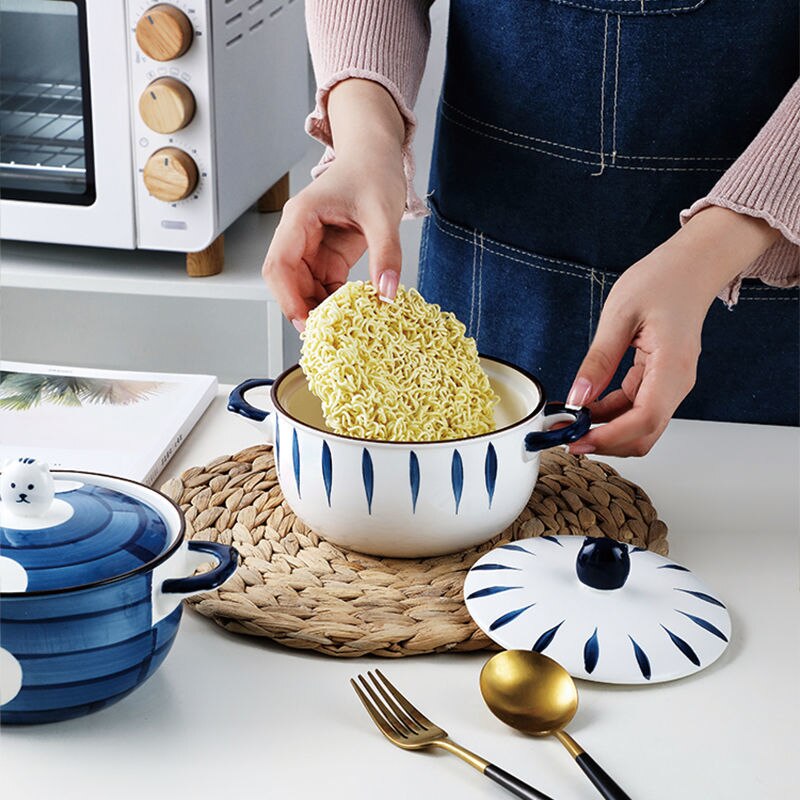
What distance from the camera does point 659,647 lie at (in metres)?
0.63

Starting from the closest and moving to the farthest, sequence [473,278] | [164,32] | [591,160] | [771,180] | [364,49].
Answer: [771,180] < [364,49] < [591,160] < [473,278] < [164,32]

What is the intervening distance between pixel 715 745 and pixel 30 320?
5.99ft

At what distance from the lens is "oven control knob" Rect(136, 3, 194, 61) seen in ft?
4.66

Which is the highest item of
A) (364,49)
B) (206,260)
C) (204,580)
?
(364,49)

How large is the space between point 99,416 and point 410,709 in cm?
44

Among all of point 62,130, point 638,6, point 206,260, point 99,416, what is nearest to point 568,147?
point 638,6

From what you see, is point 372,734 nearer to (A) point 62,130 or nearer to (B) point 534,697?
(B) point 534,697

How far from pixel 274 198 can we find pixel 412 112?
84 cm

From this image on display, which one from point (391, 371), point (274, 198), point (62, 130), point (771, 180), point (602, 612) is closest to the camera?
point (602, 612)

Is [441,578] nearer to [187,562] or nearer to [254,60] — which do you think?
[187,562]

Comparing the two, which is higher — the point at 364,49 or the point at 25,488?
the point at 364,49

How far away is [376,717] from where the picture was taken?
59 cm

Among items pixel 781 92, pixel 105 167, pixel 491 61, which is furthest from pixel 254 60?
pixel 781 92

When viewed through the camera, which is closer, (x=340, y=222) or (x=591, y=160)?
(x=340, y=222)
